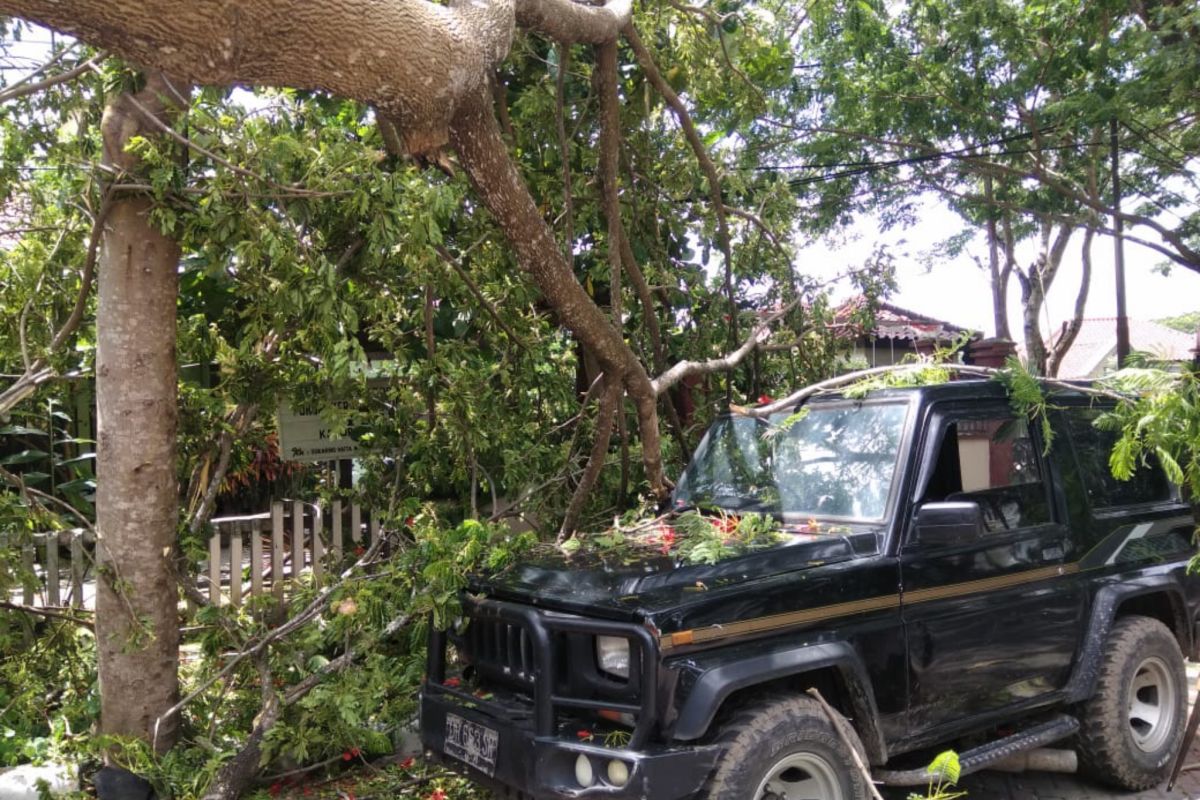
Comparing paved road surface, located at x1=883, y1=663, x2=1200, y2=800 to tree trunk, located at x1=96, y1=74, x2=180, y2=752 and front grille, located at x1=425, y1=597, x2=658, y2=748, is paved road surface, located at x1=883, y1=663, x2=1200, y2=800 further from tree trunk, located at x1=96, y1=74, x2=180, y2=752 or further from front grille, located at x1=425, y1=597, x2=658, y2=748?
tree trunk, located at x1=96, y1=74, x2=180, y2=752

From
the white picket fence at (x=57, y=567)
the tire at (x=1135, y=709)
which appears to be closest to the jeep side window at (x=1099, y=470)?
the tire at (x=1135, y=709)

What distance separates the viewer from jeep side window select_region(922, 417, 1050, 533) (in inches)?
170

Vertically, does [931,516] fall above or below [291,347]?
below

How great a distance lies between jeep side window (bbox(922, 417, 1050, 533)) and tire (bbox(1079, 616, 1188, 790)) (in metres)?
0.83

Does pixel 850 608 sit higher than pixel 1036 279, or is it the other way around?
pixel 1036 279

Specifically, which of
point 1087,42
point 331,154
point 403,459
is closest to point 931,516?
point 331,154

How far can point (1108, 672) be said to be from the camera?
464cm

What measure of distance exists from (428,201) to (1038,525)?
3273 millimetres

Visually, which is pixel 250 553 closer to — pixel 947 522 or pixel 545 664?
pixel 545 664

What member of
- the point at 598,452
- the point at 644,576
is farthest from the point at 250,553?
the point at 644,576

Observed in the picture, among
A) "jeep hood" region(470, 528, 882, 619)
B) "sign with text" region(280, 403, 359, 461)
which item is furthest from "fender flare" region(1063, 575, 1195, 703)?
"sign with text" region(280, 403, 359, 461)

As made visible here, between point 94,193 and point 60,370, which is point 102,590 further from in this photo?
point 94,193

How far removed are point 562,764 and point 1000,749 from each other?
2053 millimetres

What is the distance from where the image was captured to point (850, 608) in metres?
3.79
